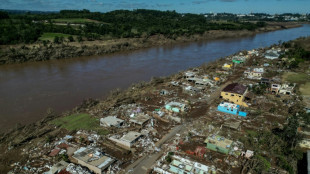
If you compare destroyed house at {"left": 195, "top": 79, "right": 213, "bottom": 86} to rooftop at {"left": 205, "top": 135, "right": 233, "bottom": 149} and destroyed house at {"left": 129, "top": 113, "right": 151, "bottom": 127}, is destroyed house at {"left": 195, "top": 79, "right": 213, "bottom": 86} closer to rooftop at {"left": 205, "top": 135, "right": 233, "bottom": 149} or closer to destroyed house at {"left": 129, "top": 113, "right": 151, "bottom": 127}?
destroyed house at {"left": 129, "top": 113, "right": 151, "bottom": 127}

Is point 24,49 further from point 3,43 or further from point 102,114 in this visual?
point 102,114

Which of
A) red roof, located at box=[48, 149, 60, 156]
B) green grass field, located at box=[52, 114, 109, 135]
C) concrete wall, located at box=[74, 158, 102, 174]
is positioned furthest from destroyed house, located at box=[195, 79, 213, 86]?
red roof, located at box=[48, 149, 60, 156]

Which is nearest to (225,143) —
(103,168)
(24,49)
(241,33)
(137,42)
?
(103,168)

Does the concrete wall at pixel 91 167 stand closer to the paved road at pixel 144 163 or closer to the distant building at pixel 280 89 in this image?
the paved road at pixel 144 163

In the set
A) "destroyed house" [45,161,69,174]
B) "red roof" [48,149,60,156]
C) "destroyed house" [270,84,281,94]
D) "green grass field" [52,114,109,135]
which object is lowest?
"red roof" [48,149,60,156]

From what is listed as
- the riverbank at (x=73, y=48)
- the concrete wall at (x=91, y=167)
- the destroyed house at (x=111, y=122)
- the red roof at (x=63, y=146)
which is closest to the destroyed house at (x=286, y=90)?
the destroyed house at (x=111, y=122)

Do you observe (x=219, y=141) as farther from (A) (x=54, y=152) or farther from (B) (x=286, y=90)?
(B) (x=286, y=90)
